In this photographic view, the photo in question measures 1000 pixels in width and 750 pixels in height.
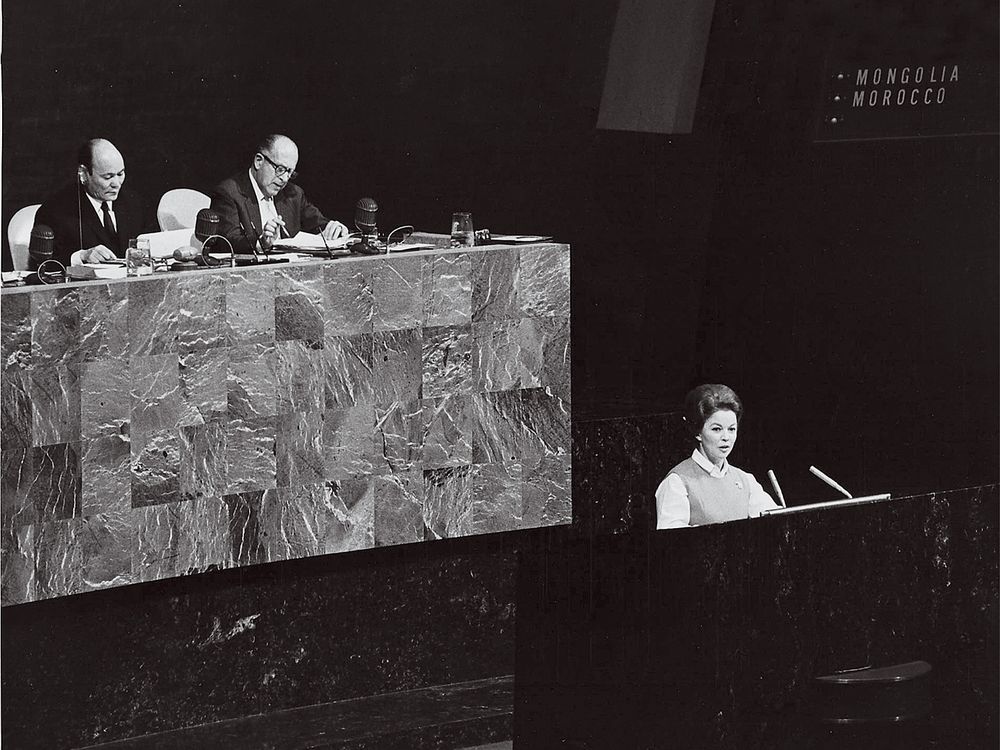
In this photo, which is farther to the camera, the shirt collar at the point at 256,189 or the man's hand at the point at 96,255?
the shirt collar at the point at 256,189

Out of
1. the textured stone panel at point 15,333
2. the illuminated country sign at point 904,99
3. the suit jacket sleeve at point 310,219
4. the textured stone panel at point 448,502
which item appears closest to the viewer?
the textured stone panel at point 15,333

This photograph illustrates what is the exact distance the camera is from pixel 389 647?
230 inches

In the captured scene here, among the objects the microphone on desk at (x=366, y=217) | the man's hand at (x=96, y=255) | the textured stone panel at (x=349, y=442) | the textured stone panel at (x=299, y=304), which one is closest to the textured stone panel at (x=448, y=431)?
the textured stone panel at (x=349, y=442)

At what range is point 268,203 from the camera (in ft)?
19.0

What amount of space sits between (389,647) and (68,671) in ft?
3.39

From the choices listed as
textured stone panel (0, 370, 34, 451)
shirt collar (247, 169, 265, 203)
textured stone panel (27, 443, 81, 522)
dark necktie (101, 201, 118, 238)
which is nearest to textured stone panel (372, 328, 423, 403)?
shirt collar (247, 169, 265, 203)

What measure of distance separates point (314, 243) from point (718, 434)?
136 cm

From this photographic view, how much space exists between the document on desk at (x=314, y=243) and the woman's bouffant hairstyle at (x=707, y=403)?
1119 mm

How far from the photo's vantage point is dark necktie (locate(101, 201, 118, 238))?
5.50 metres

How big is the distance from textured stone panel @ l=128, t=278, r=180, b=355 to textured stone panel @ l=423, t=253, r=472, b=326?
2.63ft

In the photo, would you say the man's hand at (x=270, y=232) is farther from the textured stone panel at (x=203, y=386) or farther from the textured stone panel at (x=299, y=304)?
the textured stone panel at (x=203, y=386)

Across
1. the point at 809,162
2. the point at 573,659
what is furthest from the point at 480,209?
the point at 573,659

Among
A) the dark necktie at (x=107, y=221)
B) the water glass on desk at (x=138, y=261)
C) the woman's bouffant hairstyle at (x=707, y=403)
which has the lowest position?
the woman's bouffant hairstyle at (x=707, y=403)

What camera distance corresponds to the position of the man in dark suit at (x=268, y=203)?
562 centimetres
